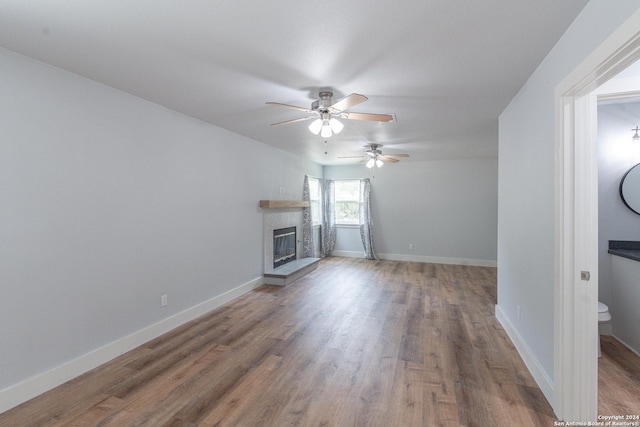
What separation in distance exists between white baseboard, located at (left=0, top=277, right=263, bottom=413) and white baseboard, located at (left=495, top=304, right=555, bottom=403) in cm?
337

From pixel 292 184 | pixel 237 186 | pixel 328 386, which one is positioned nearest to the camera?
pixel 328 386

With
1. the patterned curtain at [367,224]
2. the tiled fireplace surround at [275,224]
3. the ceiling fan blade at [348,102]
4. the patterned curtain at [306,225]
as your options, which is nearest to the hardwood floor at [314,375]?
the tiled fireplace surround at [275,224]

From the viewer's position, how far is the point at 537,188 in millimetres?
2146

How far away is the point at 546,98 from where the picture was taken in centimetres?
198

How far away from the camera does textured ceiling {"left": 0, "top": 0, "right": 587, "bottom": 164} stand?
1.53 meters

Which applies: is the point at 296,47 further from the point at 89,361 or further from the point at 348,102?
the point at 89,361

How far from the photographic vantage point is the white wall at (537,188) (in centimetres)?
151

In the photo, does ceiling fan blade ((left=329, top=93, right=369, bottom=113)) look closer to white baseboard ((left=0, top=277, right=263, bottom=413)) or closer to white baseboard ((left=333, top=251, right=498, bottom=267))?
white baseboard ((left=0, top=277, right=263, bottom=413))

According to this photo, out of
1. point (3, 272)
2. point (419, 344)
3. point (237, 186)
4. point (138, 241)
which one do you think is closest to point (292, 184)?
point (237, 186)

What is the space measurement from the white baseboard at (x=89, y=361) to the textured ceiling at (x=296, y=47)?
227 centimetres

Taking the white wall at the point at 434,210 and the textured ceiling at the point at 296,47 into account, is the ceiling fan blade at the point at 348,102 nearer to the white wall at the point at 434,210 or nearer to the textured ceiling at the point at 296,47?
the textured ceiling at the point at 296,47

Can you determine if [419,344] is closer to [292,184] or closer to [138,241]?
[138,241]

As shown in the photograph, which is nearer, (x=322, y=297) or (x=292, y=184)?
(x=322, y=297)

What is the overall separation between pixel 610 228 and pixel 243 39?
3.80m
